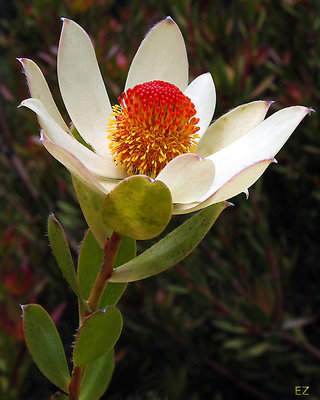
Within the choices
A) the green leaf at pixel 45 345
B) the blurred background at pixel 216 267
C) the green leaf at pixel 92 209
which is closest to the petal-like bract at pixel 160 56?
the green leaf at pixel 92 209

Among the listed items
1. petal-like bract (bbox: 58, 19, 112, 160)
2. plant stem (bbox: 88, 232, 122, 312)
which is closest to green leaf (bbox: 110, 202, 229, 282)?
plant stem (bbox: 88, 232, 122, 312)

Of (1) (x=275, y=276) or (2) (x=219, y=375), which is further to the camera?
(2) (x=219, y=375)

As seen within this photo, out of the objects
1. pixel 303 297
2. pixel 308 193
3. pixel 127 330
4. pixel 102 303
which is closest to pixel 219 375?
pixel 127 330

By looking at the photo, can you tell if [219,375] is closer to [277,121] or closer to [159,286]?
[159,286]

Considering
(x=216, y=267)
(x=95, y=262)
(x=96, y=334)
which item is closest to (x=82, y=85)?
(x=95, y=262)

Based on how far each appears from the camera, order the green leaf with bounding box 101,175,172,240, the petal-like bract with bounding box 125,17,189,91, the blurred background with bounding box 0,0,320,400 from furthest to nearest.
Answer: the blurred background with bounding box 0,0,320,400 → the petal-like bract with bounding box 125,17,189,91 → the green leaf with bounding box 101,175,172,240

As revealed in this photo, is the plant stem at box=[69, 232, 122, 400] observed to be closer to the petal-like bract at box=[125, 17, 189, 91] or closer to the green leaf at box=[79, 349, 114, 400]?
the green leaf at box=[79, 349, 114, 400]

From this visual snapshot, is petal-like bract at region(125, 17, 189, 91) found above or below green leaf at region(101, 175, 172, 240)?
above
